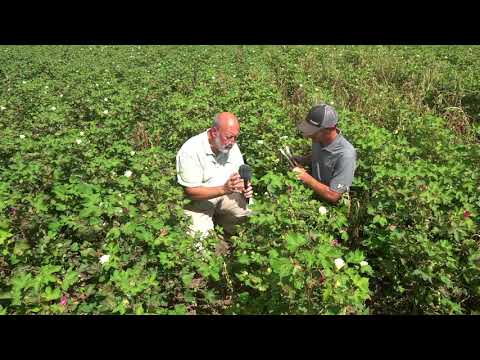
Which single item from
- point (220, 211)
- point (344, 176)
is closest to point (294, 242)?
point (344, 176)

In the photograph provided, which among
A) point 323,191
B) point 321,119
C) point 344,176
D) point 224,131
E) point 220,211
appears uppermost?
point 321,119

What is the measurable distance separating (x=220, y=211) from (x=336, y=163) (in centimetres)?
121

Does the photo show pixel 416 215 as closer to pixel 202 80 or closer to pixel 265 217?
pixel 265 217

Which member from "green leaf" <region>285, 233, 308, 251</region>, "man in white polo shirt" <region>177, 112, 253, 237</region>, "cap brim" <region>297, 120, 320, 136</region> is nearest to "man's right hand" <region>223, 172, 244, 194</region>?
"man in white polo shirt" <region>177, 112, 253, 237</region>

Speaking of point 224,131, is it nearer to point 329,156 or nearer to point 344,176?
point 329,156

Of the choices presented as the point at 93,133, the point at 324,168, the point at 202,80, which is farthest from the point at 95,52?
the point at 324,168

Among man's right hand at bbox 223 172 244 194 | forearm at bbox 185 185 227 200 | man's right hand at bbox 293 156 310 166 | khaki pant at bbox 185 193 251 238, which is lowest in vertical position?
khaki pant at bbox 185 193 251 238

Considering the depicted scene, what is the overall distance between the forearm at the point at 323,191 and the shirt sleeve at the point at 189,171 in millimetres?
A: 960

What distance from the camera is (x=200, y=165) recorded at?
131 inches

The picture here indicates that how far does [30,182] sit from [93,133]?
1.40 meters

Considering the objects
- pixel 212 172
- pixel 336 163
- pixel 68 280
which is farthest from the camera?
pixel 212 172

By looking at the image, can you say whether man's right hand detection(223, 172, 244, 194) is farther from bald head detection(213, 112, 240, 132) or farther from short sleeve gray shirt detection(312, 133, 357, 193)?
short sleeve gray shirt detection(312, 133, 357, 193)

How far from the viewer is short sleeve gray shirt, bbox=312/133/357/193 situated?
3.17m

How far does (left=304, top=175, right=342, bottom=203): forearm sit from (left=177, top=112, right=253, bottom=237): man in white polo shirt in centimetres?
53
